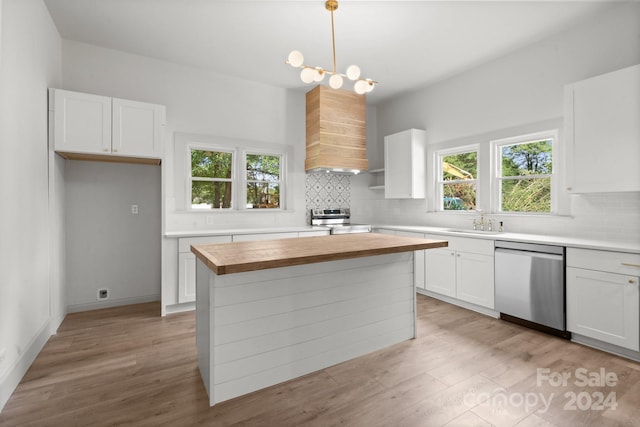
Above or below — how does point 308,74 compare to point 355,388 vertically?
above

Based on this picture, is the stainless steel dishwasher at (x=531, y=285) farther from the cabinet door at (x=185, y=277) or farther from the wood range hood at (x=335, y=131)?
the cabinet door at (x=185, y=277)

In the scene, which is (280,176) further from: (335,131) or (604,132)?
(604,132)

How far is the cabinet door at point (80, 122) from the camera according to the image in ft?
9.78

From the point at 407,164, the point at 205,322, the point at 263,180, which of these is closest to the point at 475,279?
the point at 407,164

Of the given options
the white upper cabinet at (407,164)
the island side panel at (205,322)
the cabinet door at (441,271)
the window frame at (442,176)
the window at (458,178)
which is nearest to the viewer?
the island side panel at (205,322)

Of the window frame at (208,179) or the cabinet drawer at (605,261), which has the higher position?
the window frame at (208,179)

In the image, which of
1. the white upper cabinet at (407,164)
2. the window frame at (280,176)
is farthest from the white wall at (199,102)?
the white upper cabinet at (407,164)

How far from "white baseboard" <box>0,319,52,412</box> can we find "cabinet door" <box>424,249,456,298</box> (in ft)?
13.2

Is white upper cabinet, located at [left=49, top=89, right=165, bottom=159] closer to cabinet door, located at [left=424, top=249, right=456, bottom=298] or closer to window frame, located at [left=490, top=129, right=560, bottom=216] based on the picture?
cabinet door, located at [left=424, top=249, right=456, bottom=298]

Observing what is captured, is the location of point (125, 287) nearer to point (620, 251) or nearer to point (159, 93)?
point (159, 93)

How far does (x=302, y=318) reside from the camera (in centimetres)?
225

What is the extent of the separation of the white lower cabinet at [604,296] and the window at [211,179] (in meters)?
4.00

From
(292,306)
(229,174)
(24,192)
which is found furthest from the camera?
(229,174)

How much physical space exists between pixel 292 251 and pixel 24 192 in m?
2.11
